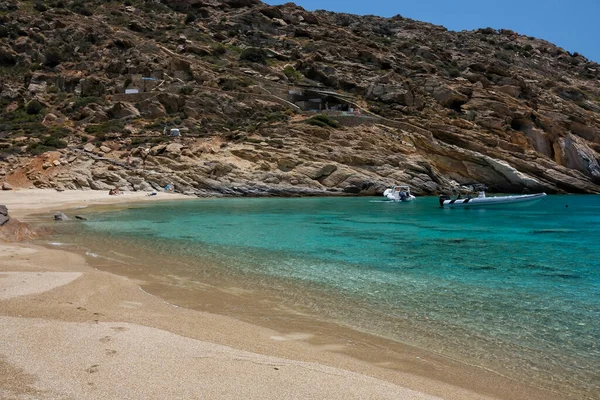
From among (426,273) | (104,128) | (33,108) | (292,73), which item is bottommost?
(426,273)

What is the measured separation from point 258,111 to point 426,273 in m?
45.4

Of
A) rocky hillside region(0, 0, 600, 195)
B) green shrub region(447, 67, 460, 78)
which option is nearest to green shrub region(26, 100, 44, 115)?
rocky hillside region(0, 0, 600, 195)

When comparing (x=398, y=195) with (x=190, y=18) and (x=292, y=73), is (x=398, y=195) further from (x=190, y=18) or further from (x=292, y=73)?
(x=190, y=18)

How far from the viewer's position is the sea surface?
663 cm

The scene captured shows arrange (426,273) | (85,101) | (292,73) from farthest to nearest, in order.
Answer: (292,73), (85,101), (426,273)

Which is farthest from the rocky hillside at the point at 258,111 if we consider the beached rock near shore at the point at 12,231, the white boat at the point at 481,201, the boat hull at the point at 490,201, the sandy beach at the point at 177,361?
the sandy beach at the point at 177,361

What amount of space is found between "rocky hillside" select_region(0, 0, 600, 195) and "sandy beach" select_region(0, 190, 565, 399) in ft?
115

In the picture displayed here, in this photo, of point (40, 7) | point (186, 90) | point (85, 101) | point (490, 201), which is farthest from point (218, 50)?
point (490, 201)

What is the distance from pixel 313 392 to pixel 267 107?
52.6 metres

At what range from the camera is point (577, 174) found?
54.6 meters

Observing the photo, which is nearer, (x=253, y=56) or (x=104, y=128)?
(x=104, y=128)

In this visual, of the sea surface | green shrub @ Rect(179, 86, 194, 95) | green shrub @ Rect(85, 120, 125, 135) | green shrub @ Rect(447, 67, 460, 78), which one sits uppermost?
green shrub @ Rect(447, 67, 460, 78)

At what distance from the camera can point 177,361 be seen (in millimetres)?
5066

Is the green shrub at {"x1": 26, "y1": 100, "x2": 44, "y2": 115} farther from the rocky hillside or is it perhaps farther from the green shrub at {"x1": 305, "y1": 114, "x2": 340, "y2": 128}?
the green shrub at {"x1": 305, "y1": 114, "x2": 340, "y2": 128}
